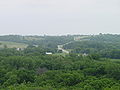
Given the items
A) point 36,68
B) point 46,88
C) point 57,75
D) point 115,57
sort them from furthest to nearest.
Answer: point 115,57, point 36,68, point 57,75, point 46,88

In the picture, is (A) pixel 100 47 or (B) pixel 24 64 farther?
(A) pixel 100 47

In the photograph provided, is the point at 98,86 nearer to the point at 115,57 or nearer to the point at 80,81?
the point at 80,81

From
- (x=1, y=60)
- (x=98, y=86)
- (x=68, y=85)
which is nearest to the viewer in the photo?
(x=98, y=86)

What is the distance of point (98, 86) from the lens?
32.5 m

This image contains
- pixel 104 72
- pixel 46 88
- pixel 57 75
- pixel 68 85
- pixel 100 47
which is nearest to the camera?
pixel 46 88

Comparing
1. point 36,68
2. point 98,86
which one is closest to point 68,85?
point 98,86

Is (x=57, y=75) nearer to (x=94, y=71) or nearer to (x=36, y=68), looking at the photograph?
(x=94, y=71)

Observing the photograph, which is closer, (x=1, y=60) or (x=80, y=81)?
(x=80, y=81)

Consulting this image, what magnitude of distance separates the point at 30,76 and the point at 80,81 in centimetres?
775

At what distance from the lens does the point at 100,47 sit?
9206cm

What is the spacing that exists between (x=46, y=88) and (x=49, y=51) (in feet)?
165

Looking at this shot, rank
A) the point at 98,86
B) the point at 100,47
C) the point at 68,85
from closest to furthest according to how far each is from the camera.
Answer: the point at 98,86, the point at 68,85, the point at 100,47

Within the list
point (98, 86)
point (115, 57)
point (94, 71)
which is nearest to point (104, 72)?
point (94, 71)

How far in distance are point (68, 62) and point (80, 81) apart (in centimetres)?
1561
